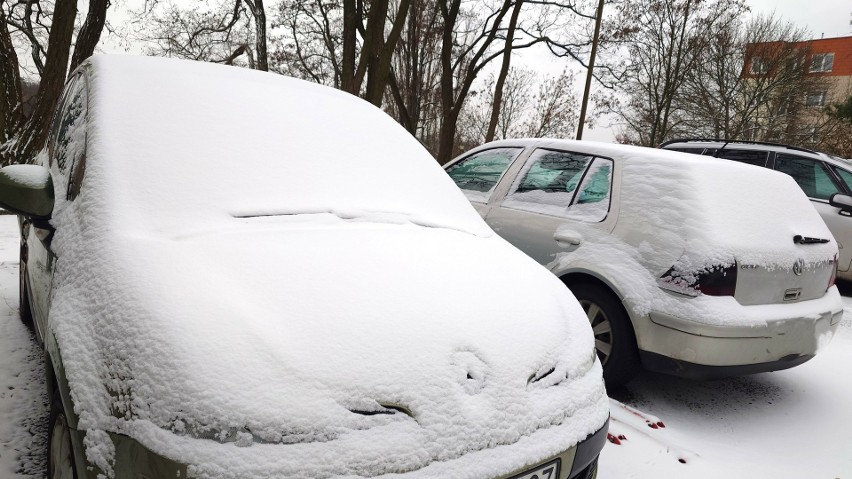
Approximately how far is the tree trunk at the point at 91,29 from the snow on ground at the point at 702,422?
22.2 ft

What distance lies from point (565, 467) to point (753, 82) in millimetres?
29752

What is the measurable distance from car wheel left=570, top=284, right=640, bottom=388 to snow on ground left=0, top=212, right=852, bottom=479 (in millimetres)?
180

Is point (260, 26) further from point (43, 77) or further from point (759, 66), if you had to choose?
point (759, 66)

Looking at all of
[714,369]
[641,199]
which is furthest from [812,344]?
[641,199]

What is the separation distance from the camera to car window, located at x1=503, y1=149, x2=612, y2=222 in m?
3.45

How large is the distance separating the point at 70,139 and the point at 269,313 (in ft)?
4.68

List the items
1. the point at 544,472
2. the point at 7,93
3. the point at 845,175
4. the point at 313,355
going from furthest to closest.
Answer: the point at 7,93 → the point at 845,175 → the point at 544,472 → the point at 313,355

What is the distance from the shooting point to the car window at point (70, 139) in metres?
1.81

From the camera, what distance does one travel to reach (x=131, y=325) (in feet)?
4.04

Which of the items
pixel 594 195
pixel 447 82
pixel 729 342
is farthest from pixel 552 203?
pixel 447 82

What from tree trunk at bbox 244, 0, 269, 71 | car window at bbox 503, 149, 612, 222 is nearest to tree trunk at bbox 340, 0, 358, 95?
tree trunk at bbox 244, 0, 269, 71

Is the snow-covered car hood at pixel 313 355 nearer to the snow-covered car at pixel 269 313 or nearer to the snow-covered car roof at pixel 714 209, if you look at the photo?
the snow-covered car at pixel 269 313

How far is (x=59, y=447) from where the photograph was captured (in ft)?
4.79

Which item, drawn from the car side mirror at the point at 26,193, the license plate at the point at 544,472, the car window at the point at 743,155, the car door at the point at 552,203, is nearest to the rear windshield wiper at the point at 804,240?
the car door at the point at 552,203
